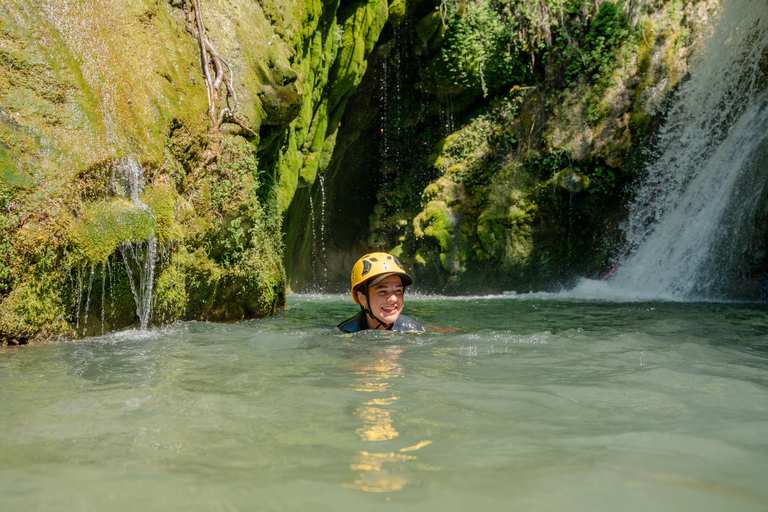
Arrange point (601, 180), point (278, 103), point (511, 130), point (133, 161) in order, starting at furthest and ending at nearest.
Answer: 1. point (511, 130)
2. point (601, 180)
3. point (278, 103)
4. point (133, 161)

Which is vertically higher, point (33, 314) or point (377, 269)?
point (377, 269)

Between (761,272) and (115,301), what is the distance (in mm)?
11466

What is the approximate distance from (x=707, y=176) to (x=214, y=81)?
10051 millimetres

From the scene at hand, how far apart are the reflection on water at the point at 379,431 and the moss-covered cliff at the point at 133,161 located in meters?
2.99

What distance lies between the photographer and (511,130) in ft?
47.9

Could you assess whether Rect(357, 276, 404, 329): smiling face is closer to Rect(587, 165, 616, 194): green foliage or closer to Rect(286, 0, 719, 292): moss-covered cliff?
Rect(286, 0, 719, 292): moss-covered cliff

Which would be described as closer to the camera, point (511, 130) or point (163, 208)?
point (163, 208)

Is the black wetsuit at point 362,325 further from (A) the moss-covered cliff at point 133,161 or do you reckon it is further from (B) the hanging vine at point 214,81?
(B) the hanging vine at point 214,81

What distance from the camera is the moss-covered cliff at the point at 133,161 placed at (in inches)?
187

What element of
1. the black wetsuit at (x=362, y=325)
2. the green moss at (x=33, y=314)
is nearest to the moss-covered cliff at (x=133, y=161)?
the green moss at (x=33, y=314)

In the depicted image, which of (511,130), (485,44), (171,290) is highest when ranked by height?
(485,44)

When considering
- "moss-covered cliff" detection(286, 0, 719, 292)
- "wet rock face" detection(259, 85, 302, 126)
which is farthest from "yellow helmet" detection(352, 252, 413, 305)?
"moss-covered cliff" detection(286, 0, 719, 292)

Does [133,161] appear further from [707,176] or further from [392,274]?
[707,176]

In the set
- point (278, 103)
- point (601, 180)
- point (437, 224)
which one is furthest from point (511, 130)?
point (278, 103)
